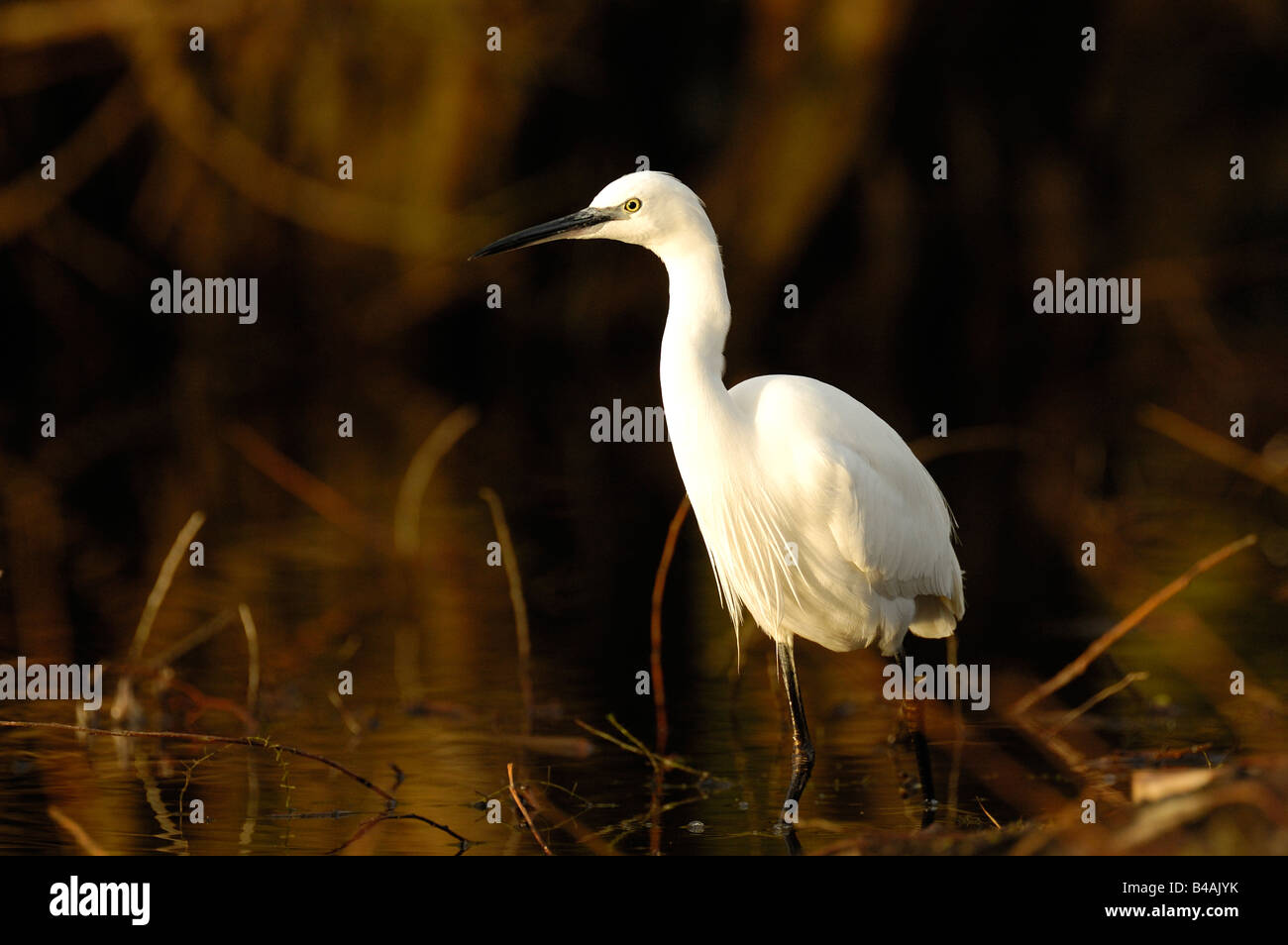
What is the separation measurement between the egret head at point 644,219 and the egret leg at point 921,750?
6.28 feet

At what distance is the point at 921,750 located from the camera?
625 centimetres

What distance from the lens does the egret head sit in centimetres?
571

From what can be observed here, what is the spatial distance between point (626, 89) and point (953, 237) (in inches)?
185

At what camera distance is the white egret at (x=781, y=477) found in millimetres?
5723

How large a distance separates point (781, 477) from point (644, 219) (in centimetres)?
101

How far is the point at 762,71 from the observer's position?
1761cm

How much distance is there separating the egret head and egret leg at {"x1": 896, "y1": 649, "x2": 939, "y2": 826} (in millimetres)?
1914

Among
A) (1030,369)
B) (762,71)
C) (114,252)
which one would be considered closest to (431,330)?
(114,252)
